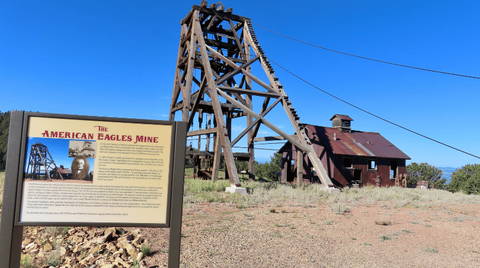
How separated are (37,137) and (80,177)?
2.82 ft

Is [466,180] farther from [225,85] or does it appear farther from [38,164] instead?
[38,164]

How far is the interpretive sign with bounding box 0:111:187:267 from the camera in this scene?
395 cm

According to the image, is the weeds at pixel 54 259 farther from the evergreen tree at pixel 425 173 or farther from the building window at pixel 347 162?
the evergreen tree at pixel 425 173

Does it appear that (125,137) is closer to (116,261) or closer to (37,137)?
(37,137)

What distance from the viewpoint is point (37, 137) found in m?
4.11

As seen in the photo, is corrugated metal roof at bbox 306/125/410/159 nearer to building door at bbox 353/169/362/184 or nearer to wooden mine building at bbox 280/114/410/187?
wooden mine building at bbox 280/114/410/187

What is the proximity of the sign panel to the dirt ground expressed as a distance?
1.58 metres

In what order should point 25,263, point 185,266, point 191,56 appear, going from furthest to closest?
point 191,56 → point 25,263 → point 185,266

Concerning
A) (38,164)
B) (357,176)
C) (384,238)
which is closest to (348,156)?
(357,176)

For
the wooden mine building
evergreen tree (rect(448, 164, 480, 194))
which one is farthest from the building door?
evergreen tree (rect(448, 164, 480, 194))

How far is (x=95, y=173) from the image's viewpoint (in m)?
4.03

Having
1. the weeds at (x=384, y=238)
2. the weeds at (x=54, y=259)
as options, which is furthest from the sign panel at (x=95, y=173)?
the weeds at (x=384, y=238)

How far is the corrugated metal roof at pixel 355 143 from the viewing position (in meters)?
21.9

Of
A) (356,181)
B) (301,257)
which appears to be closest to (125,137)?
(301,257)
